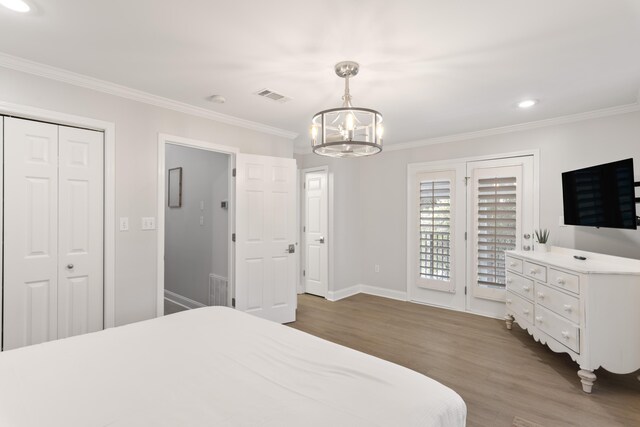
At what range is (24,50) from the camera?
2.22 metres

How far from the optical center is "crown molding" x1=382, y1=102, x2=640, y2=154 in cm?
329

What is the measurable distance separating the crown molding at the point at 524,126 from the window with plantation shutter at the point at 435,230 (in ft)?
1.90

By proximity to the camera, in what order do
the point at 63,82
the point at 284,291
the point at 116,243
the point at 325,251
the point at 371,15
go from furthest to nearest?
the point at 325,251 → the point at 284,291 → the point at 116,243 → the point at 63,82 → the point at 371,15

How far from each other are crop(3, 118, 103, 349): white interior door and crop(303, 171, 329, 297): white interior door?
10.0 feet

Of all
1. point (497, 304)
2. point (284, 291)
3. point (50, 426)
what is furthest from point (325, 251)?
point (50, 426)

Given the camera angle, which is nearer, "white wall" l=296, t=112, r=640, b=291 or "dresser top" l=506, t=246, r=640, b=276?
"dresser top" l=506, t=246, r=640, b=276

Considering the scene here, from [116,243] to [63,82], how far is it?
1.34 m

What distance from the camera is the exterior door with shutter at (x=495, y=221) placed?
3.90 meters

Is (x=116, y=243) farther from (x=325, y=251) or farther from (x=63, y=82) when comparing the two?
(x=325, y=251)

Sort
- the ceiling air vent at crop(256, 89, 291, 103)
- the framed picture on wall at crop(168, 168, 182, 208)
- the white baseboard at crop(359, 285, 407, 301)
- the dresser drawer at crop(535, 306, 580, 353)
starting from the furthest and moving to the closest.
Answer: the white baseboard at crop(359, 285, 407, 301), the framed picture on wall at crop(168, 168, 182, 208), the ceiling air vent at crop(256, 89, 291, 103), the dresser drawer at crop(535, 306, 580, 353)

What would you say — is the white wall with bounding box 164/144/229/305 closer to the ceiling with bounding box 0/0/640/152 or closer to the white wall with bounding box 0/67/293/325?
the white wall with bounding box 0/67/293/325

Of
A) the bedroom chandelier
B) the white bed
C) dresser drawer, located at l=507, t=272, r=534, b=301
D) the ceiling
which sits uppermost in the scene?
the ceiling

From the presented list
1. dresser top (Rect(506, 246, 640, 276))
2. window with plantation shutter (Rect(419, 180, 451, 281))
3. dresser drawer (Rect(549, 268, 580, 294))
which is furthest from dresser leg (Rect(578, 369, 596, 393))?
window with plantation shutter (Rect(419, 180, 451, 281))

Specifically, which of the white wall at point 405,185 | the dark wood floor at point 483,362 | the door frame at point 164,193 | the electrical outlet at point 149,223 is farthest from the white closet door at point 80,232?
the white wall at point 405,185
